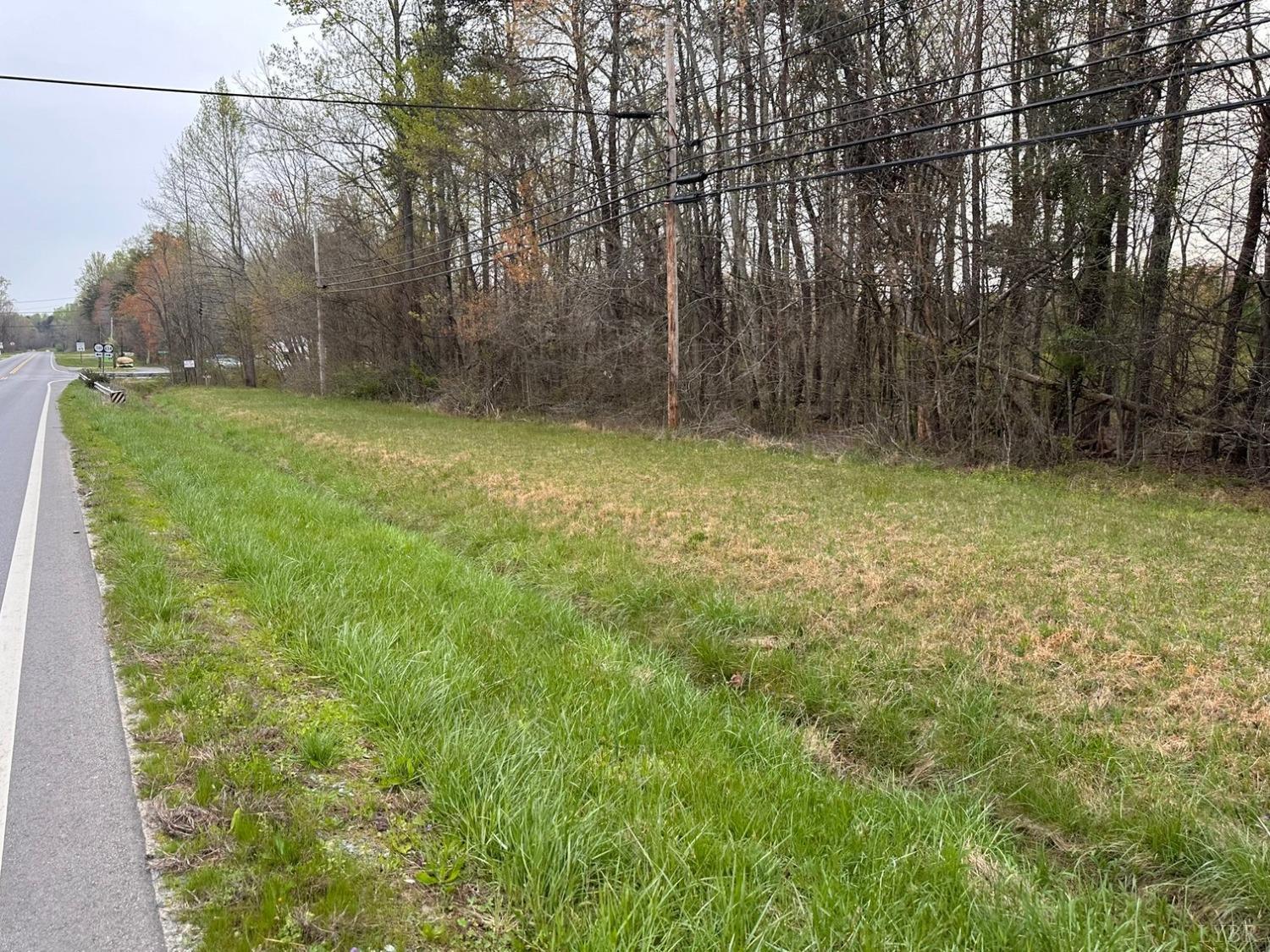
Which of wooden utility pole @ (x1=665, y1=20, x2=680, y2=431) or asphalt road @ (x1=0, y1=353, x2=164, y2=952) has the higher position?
wooden utility pole @ (x1=665, y1=20, x2=680, y2=431)

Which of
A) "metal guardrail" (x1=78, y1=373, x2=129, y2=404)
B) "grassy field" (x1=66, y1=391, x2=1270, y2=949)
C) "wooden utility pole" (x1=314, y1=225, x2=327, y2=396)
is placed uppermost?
"wooden utility pole" (x1=314, y1=225, x2=327, y2=396)

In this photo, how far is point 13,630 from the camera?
188 inches

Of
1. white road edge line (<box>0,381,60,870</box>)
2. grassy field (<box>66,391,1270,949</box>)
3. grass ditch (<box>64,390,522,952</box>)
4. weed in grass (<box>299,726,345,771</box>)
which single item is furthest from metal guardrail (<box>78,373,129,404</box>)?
weed in grass (<box>299,726,345,771</box>)

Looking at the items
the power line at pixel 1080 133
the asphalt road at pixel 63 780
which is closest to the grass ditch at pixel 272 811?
the asphalt road at pixel 63 780

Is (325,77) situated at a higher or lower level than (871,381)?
higher

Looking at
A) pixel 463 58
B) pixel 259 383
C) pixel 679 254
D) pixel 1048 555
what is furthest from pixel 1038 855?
pixel 259 383

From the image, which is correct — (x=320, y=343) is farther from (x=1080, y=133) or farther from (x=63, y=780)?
(x=63, y=780)

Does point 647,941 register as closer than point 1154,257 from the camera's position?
Yes

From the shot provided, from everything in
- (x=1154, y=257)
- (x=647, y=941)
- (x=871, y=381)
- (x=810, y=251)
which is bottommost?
(x=647, y=941)

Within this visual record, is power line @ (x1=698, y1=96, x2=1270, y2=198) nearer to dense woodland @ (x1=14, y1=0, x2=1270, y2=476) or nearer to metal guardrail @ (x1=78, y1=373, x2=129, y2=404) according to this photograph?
dense woodland @ (x1=14, y1=0, x2=1270, y2=476)

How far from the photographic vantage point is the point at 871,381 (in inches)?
661

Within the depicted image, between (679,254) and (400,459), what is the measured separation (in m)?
11.1

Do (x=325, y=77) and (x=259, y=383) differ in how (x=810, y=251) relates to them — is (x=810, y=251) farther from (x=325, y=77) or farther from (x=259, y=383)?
(x=259, y=383)

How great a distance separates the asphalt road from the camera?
2.32m
